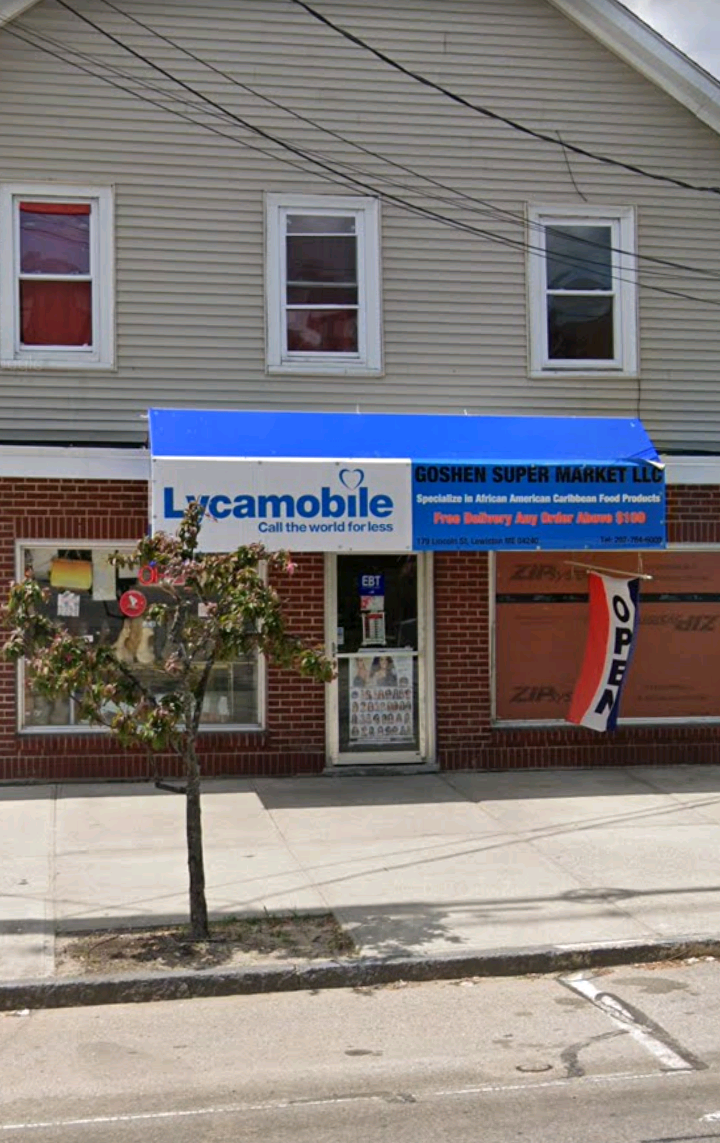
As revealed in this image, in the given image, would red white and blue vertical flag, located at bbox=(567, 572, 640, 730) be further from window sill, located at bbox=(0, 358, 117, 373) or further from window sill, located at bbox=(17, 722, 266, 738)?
window sill, located at bbox=(0, 358, 117, 373)

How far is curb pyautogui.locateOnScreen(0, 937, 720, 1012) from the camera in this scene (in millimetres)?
6535

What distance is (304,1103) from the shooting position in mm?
5168

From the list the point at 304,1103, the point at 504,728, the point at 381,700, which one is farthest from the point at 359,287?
the point at 304,1103

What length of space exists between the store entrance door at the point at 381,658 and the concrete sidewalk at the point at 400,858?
0.41 m

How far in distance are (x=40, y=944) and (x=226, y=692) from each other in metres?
4.91

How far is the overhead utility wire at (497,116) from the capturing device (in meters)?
12.2

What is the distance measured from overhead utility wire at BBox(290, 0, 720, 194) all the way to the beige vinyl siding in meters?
0.07

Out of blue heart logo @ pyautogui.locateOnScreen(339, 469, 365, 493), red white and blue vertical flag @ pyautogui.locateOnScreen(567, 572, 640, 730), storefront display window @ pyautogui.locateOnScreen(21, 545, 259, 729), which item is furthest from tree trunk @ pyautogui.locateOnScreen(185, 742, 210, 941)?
red white and blue vertical flag @ pyautogui.locateOnScreen(567, 572, 640, 730)

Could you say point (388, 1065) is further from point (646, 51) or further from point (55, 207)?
point (646, 51)

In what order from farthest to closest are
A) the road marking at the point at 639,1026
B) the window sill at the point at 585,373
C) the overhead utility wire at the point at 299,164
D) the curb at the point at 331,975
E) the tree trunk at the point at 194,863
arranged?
the window sill at the point at 585,373 < the overhead utility wire at the point at 299,164 < the tree trunk at the point at 194,863 < the curb at the point at 331,975 < the road marking at the point at 639,1026

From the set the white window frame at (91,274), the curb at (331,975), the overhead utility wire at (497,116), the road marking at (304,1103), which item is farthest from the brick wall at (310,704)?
the road marking at (304,1103)

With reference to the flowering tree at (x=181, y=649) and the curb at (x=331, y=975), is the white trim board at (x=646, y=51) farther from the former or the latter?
the curb at (x=331, y=975)

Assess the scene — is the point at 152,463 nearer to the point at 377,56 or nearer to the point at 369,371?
the point at 369,371

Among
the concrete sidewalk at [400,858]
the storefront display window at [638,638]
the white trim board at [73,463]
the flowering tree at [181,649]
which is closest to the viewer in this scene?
the flowering tree at [181,649]
